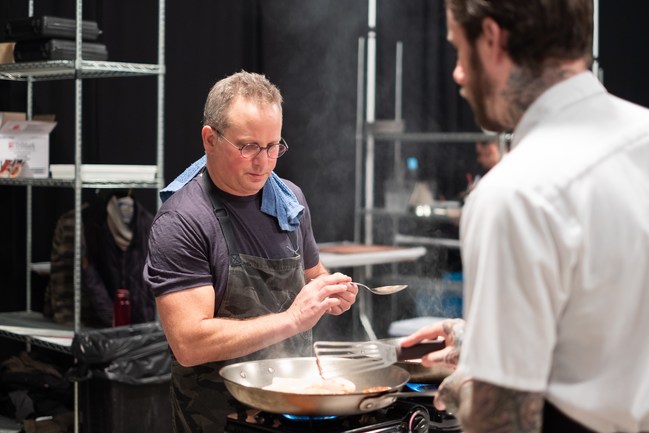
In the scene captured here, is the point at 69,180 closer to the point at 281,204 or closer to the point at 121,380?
the point at 121,380

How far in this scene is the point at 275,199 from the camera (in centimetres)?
251

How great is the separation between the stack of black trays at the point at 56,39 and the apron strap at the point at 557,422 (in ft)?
10.8

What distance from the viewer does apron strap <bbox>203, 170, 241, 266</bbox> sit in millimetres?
2365

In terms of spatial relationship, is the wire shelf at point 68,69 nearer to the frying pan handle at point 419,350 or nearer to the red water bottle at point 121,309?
the red water bottle at point 121,309

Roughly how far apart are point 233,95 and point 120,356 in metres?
1.82

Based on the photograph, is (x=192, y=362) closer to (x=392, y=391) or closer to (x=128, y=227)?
(x=392, y=391)

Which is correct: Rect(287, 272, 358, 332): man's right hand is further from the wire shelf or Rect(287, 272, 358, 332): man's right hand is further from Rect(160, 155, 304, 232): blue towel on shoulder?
the wire shelf

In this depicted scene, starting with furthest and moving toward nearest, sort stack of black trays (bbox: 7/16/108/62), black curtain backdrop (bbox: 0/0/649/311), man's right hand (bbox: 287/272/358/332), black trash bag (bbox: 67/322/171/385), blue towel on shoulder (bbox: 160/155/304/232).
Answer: black curtain backdrop (bbox: 0/0/649/311) → stack of black trays (bbox: 7/16/108/62) → black trash bag (bbox: 67/322/171/385) → blue towel on shoulder (bbox: 160/155/304/232) → man's right hand (bbox: 287/272/358/332)

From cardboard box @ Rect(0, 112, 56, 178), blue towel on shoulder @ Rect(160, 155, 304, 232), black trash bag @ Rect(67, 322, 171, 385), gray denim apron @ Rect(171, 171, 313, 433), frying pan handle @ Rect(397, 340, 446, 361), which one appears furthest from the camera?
cardboard box @ Rect(0, 112, 56, 178)

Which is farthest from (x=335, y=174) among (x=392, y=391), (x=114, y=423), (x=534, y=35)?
(x=534, y=35)

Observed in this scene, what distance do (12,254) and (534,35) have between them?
403 centimetres

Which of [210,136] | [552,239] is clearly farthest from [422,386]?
[552,239]

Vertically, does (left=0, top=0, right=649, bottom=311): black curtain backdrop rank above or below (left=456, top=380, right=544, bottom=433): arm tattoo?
above

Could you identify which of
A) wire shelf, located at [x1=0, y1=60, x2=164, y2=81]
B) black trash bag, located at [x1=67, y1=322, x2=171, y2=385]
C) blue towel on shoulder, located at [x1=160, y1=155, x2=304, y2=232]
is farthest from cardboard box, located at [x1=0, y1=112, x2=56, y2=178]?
blue towel on shoulder, located at [x1=160, y1=155, x2=304, y2=232]
